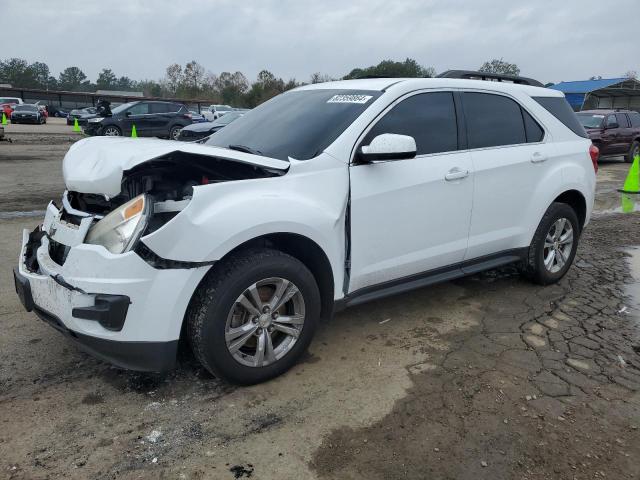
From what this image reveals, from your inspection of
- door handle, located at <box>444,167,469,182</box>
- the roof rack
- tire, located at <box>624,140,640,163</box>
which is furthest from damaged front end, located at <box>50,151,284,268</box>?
tire, located at <box>624,140,640,163</box>

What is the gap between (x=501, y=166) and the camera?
13.5ft

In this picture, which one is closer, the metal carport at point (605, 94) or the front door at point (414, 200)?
the front door at point (414, 200)

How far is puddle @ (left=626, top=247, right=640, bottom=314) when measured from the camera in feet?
15.1

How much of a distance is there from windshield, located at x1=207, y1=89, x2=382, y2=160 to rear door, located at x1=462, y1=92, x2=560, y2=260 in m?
1.02

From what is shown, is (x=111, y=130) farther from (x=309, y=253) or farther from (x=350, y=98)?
(x=309, y=253)

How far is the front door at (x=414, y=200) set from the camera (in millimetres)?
3342

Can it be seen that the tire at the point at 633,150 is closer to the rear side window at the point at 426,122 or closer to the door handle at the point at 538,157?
the door handle at the point at 538,157

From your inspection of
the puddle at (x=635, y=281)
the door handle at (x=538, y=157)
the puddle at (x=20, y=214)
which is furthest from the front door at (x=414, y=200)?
the puddle at (x=20, y=214)

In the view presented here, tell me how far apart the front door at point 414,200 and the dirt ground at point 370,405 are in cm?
58

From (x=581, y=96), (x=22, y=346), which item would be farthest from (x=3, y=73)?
(x=22, y=346)

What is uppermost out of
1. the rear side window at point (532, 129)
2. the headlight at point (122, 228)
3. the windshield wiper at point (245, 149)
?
the rear side window at point (532, 129)

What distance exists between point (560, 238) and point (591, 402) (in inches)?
85.4

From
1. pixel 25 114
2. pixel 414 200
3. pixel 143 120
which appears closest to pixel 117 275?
pixel 414 200

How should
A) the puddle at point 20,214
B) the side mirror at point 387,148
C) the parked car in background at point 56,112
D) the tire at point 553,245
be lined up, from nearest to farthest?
the side mirror at point 387,148, the tire at point 553,245, the puddle at point 20,214, the parked car in background at point 56,112
